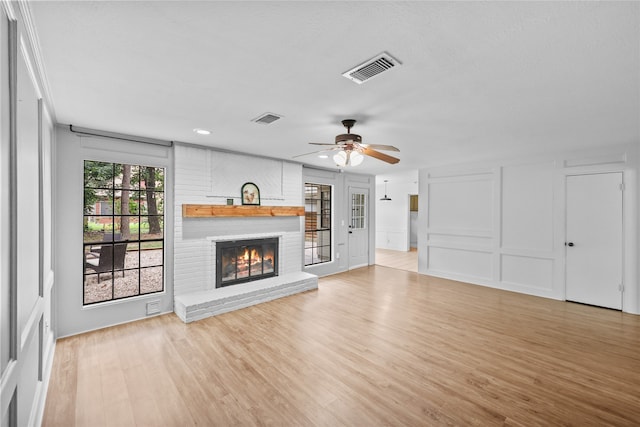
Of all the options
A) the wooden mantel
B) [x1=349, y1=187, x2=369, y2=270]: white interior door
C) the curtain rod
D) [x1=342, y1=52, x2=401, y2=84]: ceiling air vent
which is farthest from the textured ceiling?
[x1=349, y1=187, x2=369, y2=270]: white interior door

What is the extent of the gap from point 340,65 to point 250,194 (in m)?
3.34

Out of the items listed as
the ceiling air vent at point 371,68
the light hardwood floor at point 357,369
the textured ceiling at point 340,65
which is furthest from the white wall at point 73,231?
the ceiling air vent at point 371,68

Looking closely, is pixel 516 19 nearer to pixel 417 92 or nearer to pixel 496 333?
pixel 417 92

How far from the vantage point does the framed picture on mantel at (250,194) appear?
15.7 feet

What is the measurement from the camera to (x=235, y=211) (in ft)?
15.0

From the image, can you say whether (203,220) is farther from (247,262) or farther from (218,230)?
(247,262)

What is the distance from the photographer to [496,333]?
335 cm

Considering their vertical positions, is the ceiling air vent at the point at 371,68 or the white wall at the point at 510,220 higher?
the ceiling air vent at the point at 371,68

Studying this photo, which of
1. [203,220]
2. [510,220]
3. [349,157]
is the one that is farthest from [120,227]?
[510,220]

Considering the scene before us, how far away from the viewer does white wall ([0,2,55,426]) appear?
1213 mm

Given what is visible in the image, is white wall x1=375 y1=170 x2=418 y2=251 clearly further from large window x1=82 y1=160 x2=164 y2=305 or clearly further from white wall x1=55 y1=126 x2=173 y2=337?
white wall x1=55 y1=126 x2=173 y2=337

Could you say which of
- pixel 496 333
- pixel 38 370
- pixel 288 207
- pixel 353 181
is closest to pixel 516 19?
pixel 496 333

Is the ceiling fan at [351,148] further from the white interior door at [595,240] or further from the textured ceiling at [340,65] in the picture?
the white interior door at [595,240]

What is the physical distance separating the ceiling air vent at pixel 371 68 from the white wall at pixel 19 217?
1.78 metres
